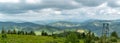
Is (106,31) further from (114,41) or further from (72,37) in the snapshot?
(114,41)

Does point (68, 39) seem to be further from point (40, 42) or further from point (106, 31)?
point (40, 42)

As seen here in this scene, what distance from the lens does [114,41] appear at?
18388 centimetres

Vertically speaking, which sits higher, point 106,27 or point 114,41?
point 106,27

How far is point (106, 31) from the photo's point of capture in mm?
117500

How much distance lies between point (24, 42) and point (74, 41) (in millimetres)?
55021

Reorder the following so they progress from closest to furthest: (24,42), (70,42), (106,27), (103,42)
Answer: (70,42), (106,27), (103,42), (24,42)

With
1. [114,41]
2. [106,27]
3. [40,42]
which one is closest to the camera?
[106,27]

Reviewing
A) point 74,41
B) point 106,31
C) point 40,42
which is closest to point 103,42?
point 106,31

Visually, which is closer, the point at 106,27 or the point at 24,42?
the point at 106,27

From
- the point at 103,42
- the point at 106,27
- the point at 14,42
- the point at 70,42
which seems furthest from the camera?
the point at 14,42

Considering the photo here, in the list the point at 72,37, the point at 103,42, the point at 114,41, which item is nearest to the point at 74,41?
the point at 72,37

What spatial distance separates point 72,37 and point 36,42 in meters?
60.0

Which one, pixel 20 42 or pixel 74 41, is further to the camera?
pixel 20 42

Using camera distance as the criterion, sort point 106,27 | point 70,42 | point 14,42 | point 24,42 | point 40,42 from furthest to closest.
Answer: point 40,42
point 24,42
point 14,42
point 106,27
point 70,42
